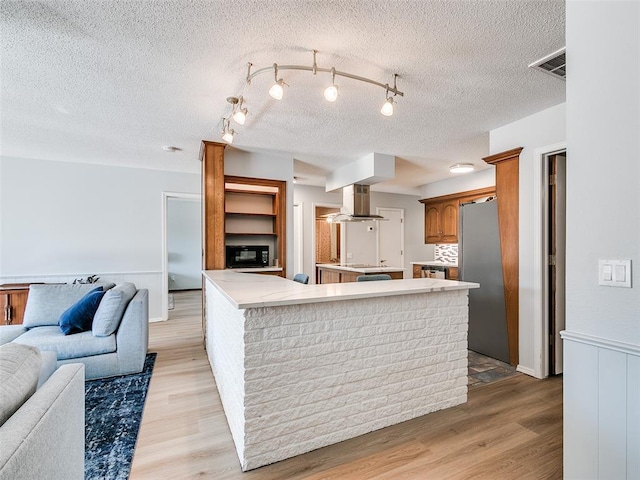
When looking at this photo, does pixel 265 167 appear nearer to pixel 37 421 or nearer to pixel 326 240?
pixel 326 240

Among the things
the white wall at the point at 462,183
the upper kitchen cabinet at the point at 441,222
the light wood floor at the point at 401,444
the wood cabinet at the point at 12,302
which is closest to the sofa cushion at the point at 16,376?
the light wood floor at the point at 401,444

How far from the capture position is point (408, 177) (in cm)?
576

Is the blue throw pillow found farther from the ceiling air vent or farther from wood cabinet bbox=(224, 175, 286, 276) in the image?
the ceiling air vent

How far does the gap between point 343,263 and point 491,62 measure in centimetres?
464

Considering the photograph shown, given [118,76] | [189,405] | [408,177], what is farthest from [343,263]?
[118,76]

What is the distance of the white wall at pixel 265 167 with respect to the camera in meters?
4.07

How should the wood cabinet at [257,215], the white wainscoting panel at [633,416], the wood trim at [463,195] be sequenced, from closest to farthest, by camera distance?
the white wainscoting panel at [633,416]
the wood cabinet at [257,215]
the wood trim at [463,195]

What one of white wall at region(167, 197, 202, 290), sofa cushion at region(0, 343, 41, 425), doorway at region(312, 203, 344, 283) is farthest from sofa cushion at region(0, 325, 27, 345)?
white wall at region(167, 197, 202, 290)

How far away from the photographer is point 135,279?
198 inches

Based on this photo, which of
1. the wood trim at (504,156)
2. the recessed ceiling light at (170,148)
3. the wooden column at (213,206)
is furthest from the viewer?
the recessed ceiling light at (170,148)

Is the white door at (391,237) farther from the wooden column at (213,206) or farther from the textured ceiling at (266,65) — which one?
the wooden column at (213,206)

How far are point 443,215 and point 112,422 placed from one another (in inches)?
231

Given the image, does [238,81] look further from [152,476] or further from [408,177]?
[408,177]

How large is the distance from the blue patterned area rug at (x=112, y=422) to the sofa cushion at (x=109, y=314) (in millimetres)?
435
